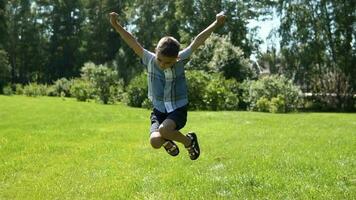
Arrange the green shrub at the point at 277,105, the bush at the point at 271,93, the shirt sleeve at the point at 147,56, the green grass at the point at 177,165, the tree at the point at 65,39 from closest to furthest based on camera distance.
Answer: the shirt sleeve at the point at 147,56 < the green grass at the point at 177,165 < the green shrub at the point at 277,105 < the bush at the point at 271,93 < the tree at the point at 65,39

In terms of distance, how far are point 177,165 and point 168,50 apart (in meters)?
6.43

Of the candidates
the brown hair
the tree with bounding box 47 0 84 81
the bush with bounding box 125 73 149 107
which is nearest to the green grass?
the brown hair

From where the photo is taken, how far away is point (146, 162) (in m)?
13.0

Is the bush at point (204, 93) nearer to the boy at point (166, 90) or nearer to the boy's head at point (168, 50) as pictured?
the boy at point (166, 90)

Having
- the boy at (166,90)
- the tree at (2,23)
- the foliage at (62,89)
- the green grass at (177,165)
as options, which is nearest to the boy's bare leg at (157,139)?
the boy at (166,90)

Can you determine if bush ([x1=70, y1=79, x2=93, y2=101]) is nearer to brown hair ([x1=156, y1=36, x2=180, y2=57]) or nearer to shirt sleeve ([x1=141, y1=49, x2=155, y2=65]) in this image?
shirt sleeve ([x1=141, y1=49, x2=155, y2=65])

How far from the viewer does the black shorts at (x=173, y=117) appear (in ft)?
21.9

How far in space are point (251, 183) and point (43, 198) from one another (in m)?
3.96

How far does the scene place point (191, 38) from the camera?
5647cm

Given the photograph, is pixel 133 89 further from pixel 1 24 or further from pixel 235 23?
pixel 1 24

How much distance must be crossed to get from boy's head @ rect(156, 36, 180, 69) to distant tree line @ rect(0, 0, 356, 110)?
3316 centimetres

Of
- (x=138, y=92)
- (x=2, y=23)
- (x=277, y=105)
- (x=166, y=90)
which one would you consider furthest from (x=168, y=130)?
(x=2, y=23)

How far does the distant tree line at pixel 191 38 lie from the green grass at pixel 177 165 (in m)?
21.7

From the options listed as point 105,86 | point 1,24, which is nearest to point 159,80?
point 105,86
